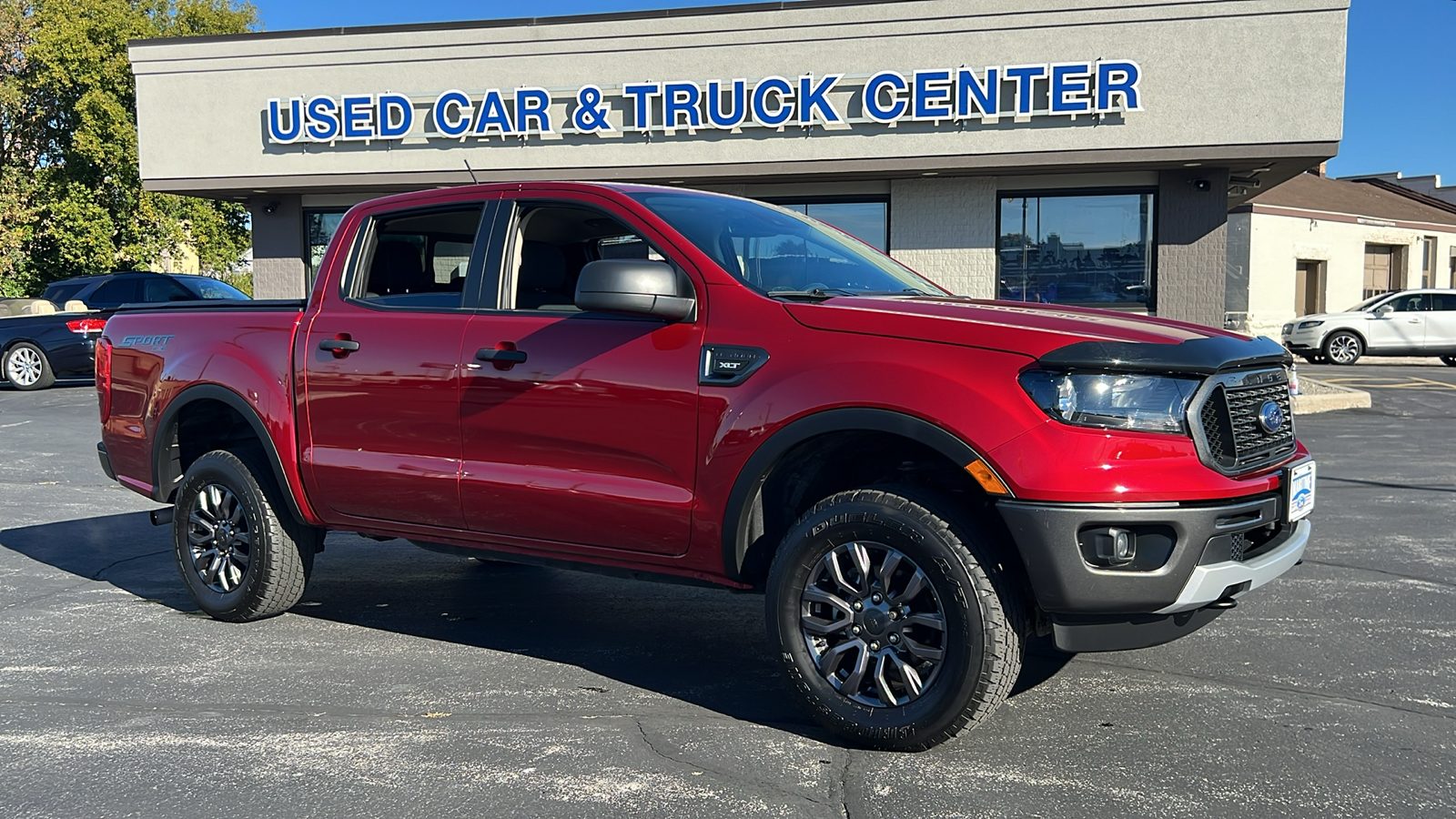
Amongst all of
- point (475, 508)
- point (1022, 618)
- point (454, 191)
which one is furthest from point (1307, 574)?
point (454, 191)

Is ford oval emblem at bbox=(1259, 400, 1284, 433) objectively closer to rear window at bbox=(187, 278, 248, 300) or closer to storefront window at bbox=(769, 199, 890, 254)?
storefront window at bbox=(769, 199, 890, 254)

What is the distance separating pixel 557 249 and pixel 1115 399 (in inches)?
98.8

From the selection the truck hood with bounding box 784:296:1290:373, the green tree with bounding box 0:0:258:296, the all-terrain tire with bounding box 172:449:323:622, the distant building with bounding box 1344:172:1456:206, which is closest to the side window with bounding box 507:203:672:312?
the truck hood with bounding box 784:296:1290:373

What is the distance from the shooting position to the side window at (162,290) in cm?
1794

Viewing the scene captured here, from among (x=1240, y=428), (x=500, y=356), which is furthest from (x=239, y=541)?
(x=1240, y=428)

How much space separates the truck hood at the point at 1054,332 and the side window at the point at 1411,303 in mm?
23267

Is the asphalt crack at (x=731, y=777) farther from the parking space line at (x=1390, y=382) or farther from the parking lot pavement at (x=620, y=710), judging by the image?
the parking space line at (x=1390, y=382)

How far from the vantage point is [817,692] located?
3896 mm

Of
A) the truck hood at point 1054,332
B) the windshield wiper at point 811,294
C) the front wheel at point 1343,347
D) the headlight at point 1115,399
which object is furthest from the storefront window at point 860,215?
the headlight at point 1115,399

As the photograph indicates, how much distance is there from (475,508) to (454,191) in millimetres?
1407

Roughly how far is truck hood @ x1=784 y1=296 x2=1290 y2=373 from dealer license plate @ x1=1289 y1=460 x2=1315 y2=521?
38cm

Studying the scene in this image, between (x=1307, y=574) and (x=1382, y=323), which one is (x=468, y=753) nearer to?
(x=1307, y=574)

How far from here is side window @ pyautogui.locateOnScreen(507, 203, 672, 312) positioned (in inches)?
192

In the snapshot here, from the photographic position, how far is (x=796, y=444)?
3.93 m
